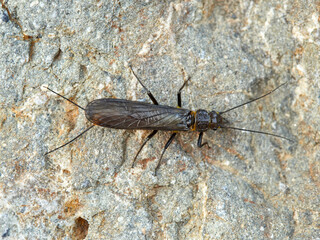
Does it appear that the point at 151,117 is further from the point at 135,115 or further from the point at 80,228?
the point at 80,228

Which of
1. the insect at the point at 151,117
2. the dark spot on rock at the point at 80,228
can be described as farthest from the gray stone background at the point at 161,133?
the insect at the point at 151,117

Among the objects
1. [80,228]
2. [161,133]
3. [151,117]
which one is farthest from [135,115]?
[80,228]

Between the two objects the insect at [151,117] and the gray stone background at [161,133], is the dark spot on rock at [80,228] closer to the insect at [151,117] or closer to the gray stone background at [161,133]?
the gray stone background at [161,133]

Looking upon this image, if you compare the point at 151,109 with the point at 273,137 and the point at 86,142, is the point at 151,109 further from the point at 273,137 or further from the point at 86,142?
the point at 273,137

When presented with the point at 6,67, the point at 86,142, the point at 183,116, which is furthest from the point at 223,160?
the point at 6,67

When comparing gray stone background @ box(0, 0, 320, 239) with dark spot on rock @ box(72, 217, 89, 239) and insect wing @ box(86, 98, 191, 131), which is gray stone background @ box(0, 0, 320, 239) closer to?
dark spot on rock @ box(72, 217, 89, 239)
